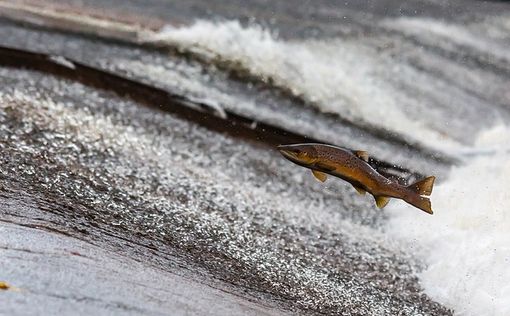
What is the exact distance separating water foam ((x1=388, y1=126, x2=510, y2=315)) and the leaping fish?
72cm

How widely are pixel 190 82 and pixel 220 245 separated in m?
1.96

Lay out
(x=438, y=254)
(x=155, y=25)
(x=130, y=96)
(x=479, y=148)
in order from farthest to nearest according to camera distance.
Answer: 1. (x=155, y=25)
2. (x=479, y=148)
3. (x=130, y=96)
4. (x=438, y=254)

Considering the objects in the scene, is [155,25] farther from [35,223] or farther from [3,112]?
[35,223]

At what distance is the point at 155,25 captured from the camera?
6.29 m

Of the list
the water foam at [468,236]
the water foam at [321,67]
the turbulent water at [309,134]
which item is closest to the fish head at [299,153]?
the turbulent water at [309,134]

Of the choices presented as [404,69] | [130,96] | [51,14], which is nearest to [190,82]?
[130,96]

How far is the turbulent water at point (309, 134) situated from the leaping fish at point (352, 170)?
52 cm

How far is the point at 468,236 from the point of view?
4.74 metres

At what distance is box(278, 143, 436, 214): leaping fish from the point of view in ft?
11.4

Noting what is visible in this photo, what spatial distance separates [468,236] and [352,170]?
4.65 feet

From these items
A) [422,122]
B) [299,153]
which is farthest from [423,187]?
[422,122]

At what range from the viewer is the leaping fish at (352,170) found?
3488 millimetres

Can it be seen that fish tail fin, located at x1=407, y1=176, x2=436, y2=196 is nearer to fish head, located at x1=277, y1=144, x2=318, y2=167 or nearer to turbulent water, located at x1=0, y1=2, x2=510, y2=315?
fish head, located at x1=277, y1=144, x2=318, y2=167

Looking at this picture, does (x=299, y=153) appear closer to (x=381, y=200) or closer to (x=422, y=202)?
(x=381, y=200)
